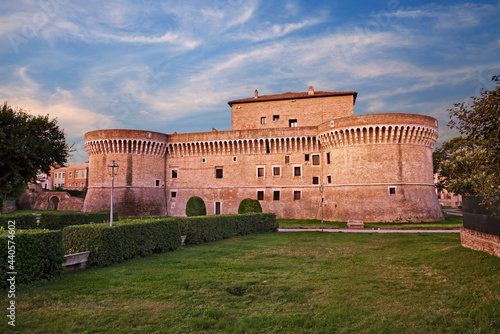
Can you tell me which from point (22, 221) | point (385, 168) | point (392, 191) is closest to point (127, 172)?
point (22, 221)

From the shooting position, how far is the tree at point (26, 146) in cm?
2078

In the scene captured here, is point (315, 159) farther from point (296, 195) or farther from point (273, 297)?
point (273, 297)

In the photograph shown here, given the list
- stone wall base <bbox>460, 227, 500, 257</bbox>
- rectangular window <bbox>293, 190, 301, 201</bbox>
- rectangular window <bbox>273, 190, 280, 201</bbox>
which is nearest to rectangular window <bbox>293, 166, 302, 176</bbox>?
rectangular window <bbox>293, 190, 301, 201</bbox>

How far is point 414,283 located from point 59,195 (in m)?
59.7

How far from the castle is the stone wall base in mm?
20435

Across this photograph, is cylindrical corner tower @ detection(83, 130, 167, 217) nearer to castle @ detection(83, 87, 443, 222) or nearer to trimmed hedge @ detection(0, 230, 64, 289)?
castle @ detection(83, 87, 443, 222)

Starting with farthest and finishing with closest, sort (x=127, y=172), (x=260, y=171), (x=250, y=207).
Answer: (x=127, y=172)
(x=260, y=171)
(x=250, y=207)

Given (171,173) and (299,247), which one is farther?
(171,173)

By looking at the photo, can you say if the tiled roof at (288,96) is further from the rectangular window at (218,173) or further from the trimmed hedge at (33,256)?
the trimmed hedge at (33,256)

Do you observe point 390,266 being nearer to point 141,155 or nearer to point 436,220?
point 436,220

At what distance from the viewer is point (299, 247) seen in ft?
52.3

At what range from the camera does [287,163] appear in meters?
38.9

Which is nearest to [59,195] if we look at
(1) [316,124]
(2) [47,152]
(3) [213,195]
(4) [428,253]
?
(3) [213,195]

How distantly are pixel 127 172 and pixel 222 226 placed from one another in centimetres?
2515
